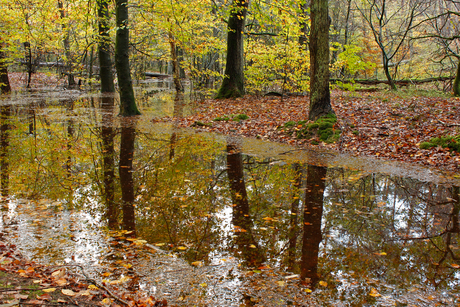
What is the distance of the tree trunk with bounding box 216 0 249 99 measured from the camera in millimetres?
15742

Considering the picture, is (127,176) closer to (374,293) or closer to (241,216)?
(241,216)

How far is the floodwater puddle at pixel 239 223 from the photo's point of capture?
2.99 meters

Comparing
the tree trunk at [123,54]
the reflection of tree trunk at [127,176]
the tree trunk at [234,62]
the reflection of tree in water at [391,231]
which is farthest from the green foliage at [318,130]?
the tree trunk at [234,62]

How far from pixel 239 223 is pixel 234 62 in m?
13.0

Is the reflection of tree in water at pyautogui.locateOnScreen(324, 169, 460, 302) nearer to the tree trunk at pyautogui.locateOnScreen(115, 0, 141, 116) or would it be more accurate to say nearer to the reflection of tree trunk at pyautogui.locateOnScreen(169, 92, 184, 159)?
the reflection of tree trunk at pyautogui.locateOnScreen(169, 92, 184, 159)

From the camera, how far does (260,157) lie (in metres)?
7.59

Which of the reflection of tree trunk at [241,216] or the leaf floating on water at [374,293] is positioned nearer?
the leaf floating on water at [374,293]

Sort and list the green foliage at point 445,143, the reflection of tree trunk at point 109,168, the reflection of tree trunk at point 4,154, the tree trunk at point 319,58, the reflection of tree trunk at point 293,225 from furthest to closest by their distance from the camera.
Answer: the tree trunk at point 319,58 → the green foliage at point 445,143 → the reflection of tree trunk at point 4,154 → the reflection of tree trunk at point 109,168 → the reflection of tree trunk at point 293,225

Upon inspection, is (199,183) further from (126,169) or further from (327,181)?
(327,181)

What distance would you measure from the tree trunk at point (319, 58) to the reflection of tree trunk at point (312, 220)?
3.38 m

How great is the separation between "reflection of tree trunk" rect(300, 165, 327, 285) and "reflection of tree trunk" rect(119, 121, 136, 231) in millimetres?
2199

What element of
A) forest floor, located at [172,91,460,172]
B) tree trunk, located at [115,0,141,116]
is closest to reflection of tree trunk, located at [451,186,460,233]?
forest floor, located at [172,91,460,172]

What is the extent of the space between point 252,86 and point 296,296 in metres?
15.7

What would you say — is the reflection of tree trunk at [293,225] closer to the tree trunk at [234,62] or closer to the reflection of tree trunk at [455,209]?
the reflection of tree trunk at [455,209]
